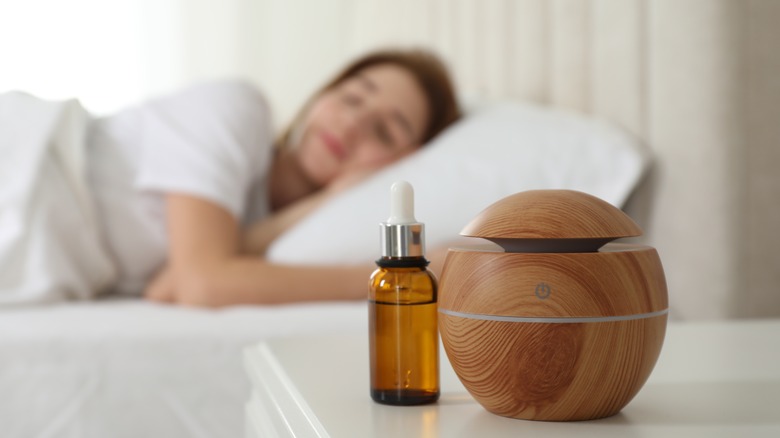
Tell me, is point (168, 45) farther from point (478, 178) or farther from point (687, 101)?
point (687, 101)

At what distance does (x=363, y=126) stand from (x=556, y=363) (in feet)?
3.85

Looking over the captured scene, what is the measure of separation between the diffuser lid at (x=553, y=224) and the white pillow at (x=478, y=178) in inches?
30.0

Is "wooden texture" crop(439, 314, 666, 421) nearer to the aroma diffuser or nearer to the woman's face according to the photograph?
the aroma diffuser

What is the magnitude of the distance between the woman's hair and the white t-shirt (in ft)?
0.88

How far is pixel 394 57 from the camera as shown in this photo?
1.70 m

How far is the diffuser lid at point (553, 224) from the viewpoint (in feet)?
1.34

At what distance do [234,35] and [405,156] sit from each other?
170cm

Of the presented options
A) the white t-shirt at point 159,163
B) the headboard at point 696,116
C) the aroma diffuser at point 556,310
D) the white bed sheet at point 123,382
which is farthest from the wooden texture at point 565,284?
the white t-shirt at point 159,163

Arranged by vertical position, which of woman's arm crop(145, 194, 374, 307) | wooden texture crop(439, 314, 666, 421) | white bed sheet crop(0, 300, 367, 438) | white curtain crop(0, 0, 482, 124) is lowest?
white bed sheet crop(0, 300, 367, 438)

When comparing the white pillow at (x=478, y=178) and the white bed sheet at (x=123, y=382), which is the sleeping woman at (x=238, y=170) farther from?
the white bed sheet at (x=123, y=382)

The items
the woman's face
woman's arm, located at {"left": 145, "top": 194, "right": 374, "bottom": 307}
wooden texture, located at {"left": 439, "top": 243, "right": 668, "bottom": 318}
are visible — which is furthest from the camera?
the woman's face

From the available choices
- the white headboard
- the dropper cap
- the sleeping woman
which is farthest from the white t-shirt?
the dropper cap

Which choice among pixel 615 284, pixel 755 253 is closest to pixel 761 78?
pixel 755 253

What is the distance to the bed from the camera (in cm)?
94
